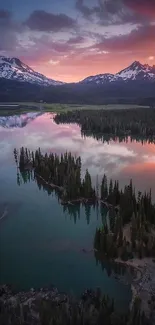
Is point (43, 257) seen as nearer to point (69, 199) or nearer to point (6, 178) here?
point (69, 199)

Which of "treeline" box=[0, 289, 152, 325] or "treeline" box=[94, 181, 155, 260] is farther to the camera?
"treeline" box=[94, 181, 155, 260]

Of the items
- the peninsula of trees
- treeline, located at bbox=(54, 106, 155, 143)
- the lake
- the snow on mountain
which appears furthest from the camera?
the snow on mountain

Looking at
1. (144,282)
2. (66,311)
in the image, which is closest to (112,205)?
(144,282)

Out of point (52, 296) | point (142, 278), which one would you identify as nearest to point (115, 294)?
point (142, 278)

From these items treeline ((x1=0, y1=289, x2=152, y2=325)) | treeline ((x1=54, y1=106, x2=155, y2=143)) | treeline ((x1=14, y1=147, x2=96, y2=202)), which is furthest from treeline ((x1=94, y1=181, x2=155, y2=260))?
treeline ((x1=54, y1=106, x2=155, y2=143))

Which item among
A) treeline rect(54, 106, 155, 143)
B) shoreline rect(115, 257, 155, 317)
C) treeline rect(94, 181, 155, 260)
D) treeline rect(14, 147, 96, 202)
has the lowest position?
shoreline rect(115, 257, 155, 317)

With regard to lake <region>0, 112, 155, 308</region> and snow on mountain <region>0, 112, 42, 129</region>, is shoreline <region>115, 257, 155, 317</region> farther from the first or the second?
snow on mountain <region>0, 112, 42, 129</region>

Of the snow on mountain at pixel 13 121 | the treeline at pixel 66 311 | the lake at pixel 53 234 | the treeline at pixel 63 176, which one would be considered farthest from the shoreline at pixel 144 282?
the snow on mountain at pixel 13 121
